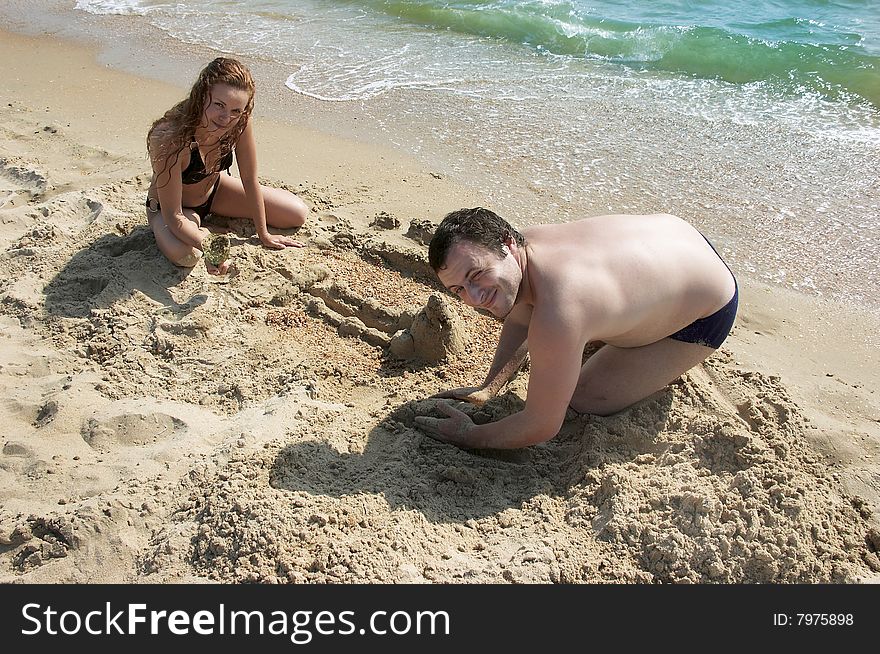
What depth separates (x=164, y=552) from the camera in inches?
97.4

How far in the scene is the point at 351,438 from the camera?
302cm

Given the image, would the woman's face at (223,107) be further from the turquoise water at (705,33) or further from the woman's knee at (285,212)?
the turquoise water at (705,33)

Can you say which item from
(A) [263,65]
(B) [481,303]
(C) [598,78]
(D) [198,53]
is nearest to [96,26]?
(D) [198,53]

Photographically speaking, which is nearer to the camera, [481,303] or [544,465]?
[481,303]

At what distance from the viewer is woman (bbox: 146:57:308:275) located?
3777 millimetres

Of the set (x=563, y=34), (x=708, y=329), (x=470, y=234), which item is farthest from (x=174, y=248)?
(x=563, y=34)

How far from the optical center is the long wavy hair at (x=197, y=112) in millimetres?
3736

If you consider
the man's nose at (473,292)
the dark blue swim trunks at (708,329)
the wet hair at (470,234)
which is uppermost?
the wet hair at (470,234)

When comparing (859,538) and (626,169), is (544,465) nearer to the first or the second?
(859,538)

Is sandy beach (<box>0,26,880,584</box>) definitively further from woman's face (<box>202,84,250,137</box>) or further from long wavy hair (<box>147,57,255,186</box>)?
woman's face (<box>202,84,250,137</box>)

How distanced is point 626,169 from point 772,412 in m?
2.61

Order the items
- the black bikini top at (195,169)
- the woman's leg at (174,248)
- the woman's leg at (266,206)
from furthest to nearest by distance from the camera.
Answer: the woman's leg at (266,206), the black bikini top at (195,169), the woman's leg at (174,248)

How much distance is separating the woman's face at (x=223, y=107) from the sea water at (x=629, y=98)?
1751 millimetres

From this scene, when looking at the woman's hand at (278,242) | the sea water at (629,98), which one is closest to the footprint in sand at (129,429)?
the woman's hand at (278,242)
